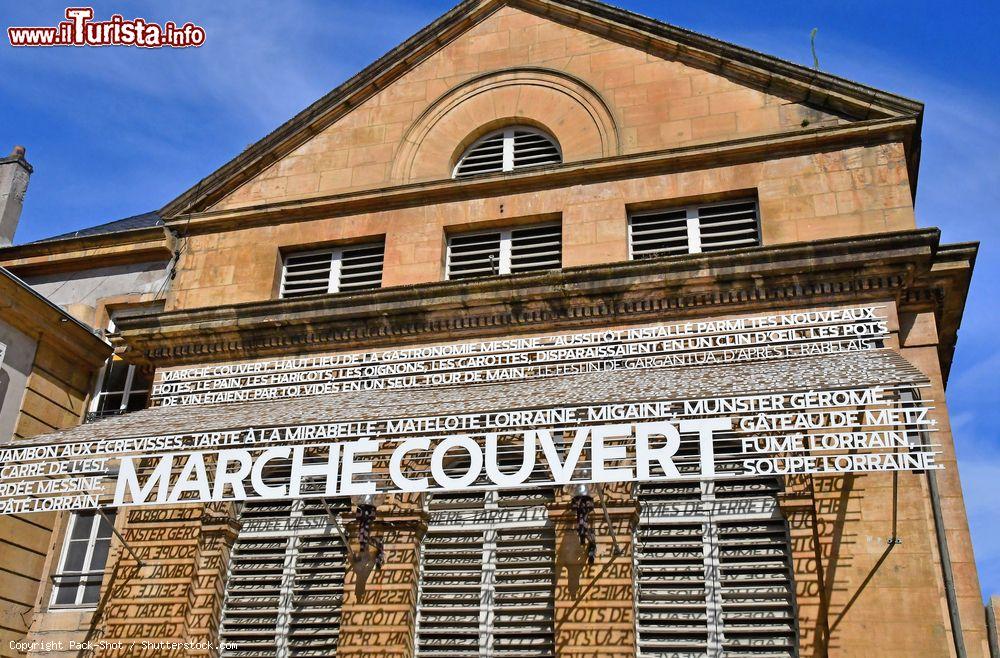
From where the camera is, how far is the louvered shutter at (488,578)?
12703 millimetres

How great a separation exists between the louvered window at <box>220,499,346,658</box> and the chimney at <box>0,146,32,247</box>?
912 centimetres

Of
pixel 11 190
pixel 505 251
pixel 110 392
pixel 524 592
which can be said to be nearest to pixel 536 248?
pixel 505 251

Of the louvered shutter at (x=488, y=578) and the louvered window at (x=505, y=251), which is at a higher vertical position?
the louvered window at (x=505, y=251)

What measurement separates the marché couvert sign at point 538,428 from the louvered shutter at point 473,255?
1592mm

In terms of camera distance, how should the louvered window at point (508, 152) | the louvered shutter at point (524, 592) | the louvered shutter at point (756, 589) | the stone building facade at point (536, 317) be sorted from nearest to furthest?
the louvered shutter at point (756, 589) < the stone building facade at point (536, 317) < the louvered shutter at point (524, 592) < the louvered window at point (508, 152)

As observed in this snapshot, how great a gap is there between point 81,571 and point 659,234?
10.5 m

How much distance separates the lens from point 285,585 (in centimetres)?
1398

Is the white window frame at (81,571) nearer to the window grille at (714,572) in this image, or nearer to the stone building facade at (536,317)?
the stone building facade at (536,317)

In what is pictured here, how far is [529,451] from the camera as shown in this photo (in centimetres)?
1117

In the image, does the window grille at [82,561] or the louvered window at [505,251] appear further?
the louvered window at [505,251]

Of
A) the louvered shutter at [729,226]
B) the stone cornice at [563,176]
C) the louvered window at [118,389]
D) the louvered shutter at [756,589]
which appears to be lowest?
the louvered shutter at [756,589]

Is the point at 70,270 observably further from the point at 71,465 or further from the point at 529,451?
the point at 529,451

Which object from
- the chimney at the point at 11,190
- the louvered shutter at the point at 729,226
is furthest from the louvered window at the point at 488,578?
the chimney at the point at 11,190

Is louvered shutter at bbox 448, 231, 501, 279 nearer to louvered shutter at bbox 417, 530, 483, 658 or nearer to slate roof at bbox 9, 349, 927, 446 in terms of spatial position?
slate roof at bbox 9, 349, 927, 446
